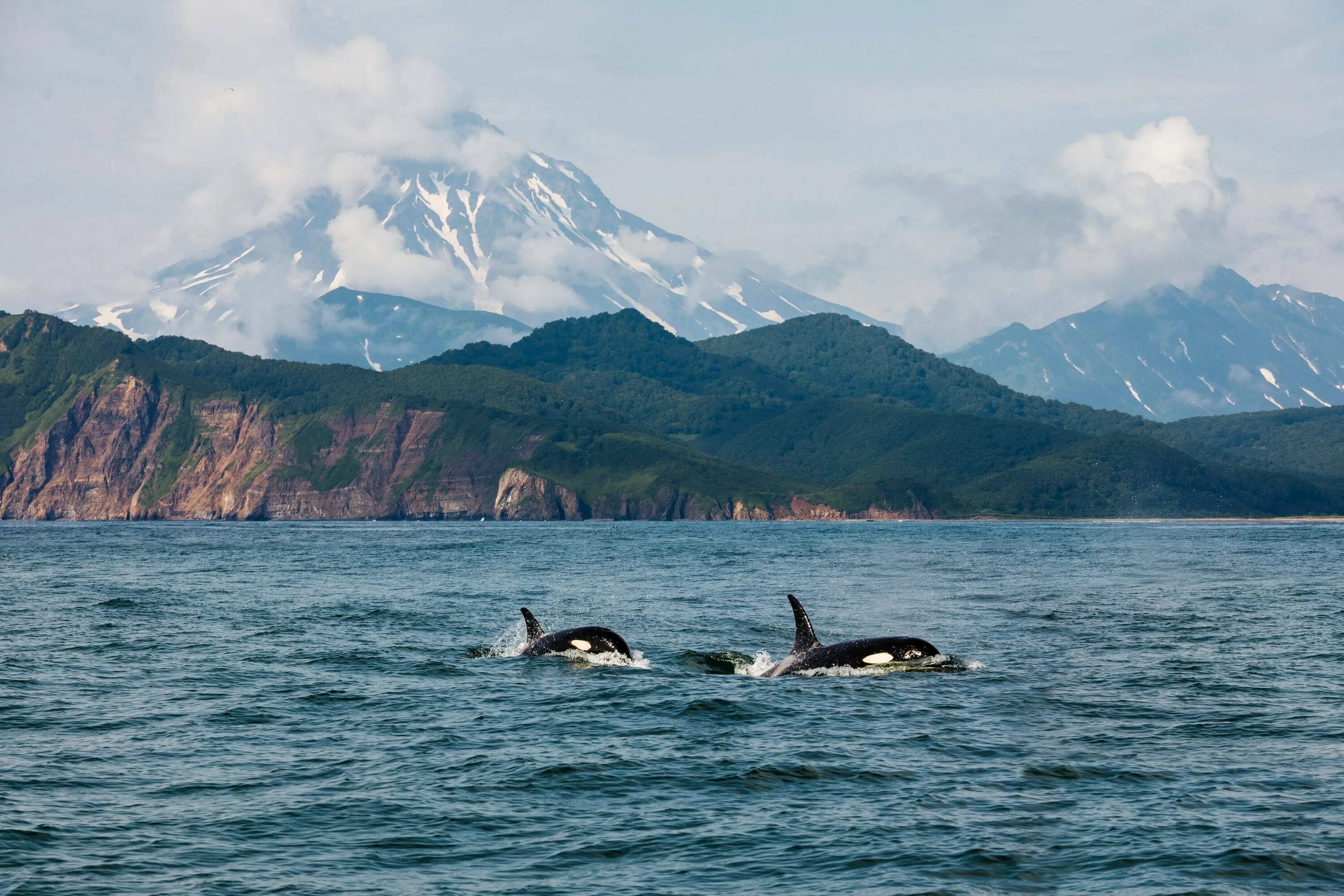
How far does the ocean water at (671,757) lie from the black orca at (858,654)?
810mm

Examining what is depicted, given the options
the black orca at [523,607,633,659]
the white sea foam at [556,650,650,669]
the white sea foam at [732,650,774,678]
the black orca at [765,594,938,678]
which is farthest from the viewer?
the black orca at [523,607,633,659]

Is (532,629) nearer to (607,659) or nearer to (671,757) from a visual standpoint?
(607,659)

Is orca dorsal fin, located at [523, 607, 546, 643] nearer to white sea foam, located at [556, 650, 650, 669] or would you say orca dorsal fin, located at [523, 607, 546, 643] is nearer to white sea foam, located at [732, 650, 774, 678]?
white sea foam, located at [556, 650, 650, 669]

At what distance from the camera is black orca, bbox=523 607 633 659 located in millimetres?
43344

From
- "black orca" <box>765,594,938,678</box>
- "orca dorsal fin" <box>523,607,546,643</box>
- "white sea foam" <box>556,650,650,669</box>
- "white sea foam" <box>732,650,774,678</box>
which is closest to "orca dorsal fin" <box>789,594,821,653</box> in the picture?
"black orca" <box>765,594,938,678</box>

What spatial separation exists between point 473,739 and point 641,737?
152 inches

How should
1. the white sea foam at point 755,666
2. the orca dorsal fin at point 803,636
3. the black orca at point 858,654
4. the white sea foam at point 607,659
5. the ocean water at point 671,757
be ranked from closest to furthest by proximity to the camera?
the ocean water at point 671,757, the black orca at point 858,654, the orca dorsal fin at point 803,636, the white sea foam at point 755,666, the white sea foam at point 607,659

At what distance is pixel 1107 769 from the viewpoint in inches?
1032

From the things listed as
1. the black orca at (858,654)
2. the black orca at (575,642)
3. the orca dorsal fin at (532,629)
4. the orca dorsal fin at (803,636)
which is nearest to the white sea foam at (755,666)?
the black orca at (858,654)

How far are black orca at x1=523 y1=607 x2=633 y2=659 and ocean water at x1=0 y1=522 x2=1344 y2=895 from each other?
25.4 inches

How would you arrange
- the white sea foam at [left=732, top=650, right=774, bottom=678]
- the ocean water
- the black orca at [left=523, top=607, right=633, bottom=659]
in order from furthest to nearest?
the black orca at [left=523, top=607, right=633, bottom=659] → the white sea foam at [left=732, top=650, right=774, bottom=678] → the ocean water

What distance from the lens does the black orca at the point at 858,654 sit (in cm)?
3931

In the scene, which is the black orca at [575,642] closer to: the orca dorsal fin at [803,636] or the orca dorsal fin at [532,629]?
the orca dorsal fin at [532,629]

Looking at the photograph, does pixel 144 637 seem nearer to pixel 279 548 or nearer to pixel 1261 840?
pixel 1261 840
